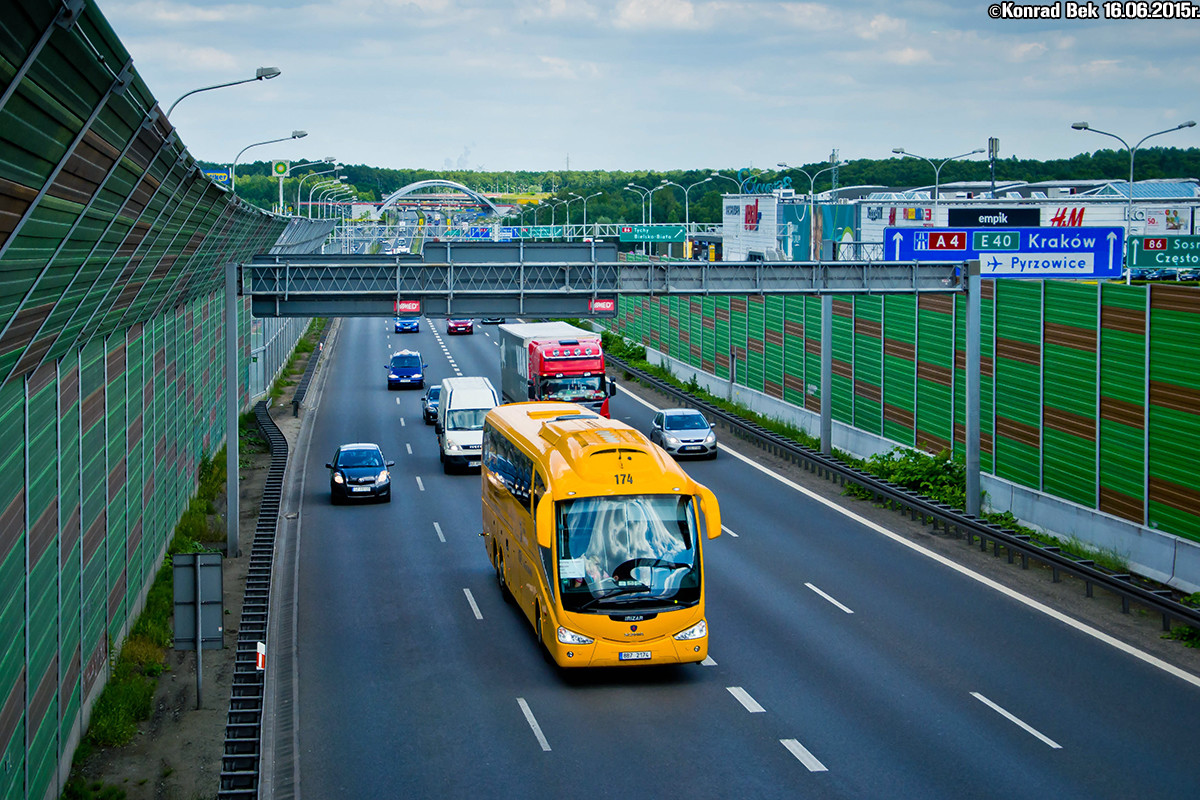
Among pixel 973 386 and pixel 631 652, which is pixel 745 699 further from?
pixel 973 386

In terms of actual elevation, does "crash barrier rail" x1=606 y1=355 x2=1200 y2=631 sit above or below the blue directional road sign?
below

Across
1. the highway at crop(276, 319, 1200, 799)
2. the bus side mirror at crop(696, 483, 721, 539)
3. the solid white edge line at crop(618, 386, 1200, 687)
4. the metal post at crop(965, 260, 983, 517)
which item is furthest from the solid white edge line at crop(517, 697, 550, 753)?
the metal post at crop(965, 260, 983, 517)

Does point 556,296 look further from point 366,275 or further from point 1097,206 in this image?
point 1097,206

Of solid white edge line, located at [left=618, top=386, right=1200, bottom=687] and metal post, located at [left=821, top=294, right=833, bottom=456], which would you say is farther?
metal post, located at [left=821, top=294, right=833, bottom=456]

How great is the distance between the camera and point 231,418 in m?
30.5

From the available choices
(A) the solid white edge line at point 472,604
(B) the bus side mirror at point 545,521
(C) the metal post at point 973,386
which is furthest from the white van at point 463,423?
(B) the bus side mirror at point 545,521

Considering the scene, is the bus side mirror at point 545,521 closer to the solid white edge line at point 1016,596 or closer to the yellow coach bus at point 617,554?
the yellow coach bus at point 617,554

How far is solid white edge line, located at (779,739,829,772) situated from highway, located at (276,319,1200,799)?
0.04m

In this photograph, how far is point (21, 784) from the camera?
1338 cm

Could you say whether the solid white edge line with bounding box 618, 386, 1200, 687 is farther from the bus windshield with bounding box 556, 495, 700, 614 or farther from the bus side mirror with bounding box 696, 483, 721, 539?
the bus windshield with bounding box 556, 495, 700, 614

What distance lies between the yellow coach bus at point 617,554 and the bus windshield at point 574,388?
22.9 meters

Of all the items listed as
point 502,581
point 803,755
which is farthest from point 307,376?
point 803,755

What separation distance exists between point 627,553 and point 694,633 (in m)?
1.52

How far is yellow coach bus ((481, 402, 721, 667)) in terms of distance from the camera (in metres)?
18.5
